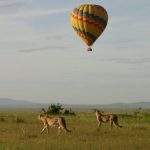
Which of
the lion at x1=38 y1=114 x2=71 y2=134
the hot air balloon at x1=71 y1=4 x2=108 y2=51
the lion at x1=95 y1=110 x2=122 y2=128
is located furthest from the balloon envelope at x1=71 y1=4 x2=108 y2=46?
the lion at x1=38 y1=114 x2=71 y2=134

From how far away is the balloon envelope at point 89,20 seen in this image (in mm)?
40500

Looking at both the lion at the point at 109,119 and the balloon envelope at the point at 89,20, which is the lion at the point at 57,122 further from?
the balloon envelope at the point at 89,20

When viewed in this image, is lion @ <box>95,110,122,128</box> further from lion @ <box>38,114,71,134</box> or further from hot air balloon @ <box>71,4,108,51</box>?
hot air balloon @ <box>71,4,108,51</box>

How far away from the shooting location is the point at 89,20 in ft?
133

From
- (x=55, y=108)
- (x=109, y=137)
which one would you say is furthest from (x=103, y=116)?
(x=55, y=108)

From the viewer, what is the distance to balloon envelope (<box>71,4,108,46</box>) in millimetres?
40500

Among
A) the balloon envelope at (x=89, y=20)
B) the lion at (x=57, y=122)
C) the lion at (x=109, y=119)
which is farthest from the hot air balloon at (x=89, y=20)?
the lion at (x=57, y=122)

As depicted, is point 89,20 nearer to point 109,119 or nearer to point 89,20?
point 89,20

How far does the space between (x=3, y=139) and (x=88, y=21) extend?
1962cm

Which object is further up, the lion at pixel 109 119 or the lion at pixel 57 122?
the lion at pixel 109 119

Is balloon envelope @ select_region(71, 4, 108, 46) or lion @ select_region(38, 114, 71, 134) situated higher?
balloon envelope @ select_region(71, 4, 108, 46)

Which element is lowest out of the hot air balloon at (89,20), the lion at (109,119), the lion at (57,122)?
the lion at (57,122)

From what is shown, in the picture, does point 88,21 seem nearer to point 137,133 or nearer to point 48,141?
point 137,133

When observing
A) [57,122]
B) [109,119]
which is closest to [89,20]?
[109,119]
